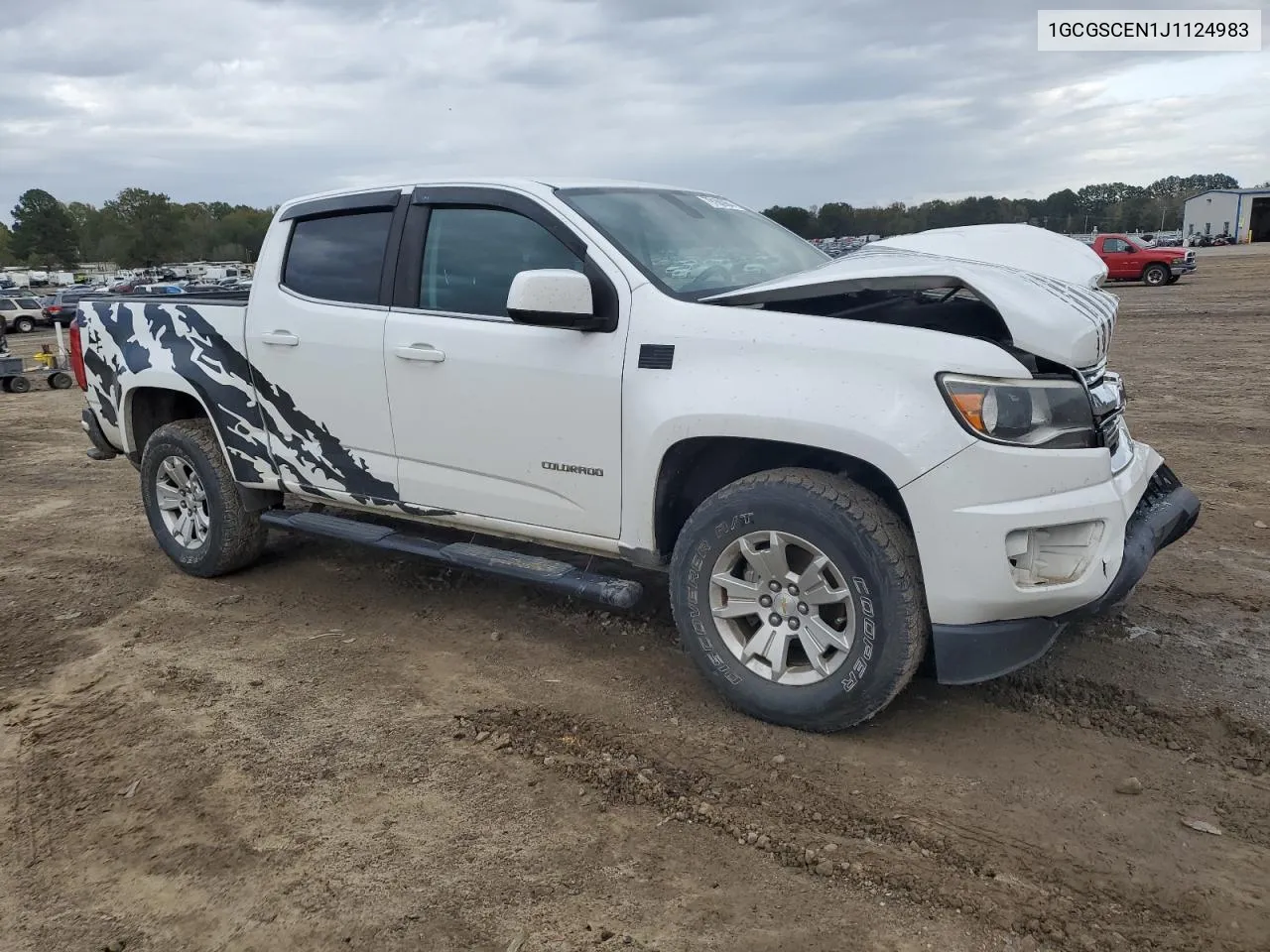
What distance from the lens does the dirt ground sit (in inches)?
101

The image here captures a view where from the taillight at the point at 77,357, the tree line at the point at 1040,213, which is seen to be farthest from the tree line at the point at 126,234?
the taillight at the point at 77,357

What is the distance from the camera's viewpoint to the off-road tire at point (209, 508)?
516 centimetres

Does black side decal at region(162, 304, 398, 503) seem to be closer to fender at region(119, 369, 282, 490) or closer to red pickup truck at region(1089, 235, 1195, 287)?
fender at region(119, 369, 282, 490)

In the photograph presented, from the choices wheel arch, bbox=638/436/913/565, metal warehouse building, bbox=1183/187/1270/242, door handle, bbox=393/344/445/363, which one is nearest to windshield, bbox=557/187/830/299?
wheel arch, bbox=638/436/913/565

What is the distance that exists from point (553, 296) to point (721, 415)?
0.74 metres

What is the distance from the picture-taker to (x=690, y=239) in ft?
13.6

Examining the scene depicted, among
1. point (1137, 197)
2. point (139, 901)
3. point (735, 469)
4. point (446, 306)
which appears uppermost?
point (1137, 197)

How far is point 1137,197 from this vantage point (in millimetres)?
100500

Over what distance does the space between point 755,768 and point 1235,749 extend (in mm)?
1580

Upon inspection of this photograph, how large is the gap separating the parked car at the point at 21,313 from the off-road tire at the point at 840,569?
36449 mm

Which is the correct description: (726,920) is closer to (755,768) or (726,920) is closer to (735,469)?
(755,768)

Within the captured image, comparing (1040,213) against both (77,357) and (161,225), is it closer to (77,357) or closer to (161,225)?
(77,357)

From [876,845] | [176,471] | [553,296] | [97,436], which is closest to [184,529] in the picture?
[176,471]

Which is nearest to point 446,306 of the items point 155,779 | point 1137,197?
point 155,779
